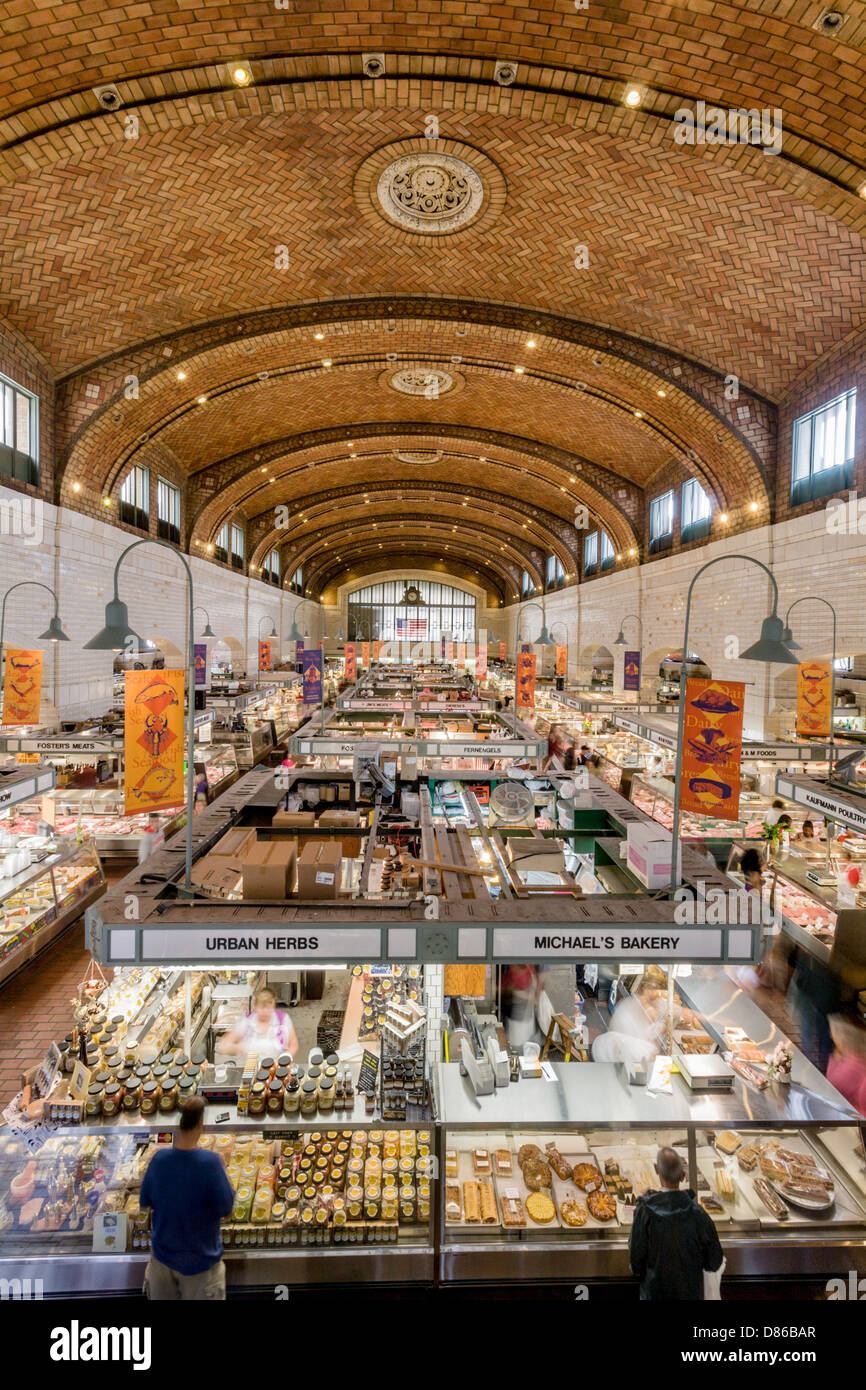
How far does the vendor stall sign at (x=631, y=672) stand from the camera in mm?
17141

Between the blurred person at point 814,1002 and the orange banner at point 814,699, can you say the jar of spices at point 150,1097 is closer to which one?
the blurred person at point 814,1002

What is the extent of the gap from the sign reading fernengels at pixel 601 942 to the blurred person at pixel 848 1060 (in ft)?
7.44

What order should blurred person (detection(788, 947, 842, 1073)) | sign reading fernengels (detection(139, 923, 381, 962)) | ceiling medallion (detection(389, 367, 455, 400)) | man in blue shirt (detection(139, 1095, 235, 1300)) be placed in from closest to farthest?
man in blue shirt (detection(139, 1095, 235, 1300)), sign reading fernengels (detection(139, 923, 381, 962)), blurred person (detection(788, 947, 842, 1073)), ceiling medallion (detection(389, 367, 455, 400))

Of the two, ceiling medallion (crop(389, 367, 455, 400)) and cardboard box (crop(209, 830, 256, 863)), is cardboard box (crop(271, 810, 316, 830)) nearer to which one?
cardboard box (crop(209, 830, 256, 863))

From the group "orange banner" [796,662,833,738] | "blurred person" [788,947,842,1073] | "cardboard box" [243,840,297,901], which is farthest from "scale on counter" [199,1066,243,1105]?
"orange banner" [796,662,833,738]

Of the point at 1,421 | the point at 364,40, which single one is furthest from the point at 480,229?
the point at 1,421

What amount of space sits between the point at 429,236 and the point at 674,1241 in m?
11.9

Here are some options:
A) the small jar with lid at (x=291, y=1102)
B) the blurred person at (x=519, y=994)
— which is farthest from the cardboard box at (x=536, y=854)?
the small jar with lid at (x=291, y=1102)

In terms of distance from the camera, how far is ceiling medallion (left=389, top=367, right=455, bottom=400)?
1627cm

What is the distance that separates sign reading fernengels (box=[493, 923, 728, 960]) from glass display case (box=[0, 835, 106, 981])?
5.70 meters

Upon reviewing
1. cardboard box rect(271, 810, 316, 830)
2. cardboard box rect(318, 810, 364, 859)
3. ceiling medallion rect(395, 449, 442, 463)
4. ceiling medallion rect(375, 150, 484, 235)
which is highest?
ceiling medallion rect(395, 449, 442, 463)

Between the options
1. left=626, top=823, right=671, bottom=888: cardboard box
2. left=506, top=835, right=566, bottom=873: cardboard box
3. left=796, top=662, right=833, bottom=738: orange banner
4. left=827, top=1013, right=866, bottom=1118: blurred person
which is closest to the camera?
left=626, top=823, right=671, bottom=888: cardboard box

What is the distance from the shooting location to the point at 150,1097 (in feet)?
11.9

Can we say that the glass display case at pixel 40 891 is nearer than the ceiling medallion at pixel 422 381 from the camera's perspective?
Yes
